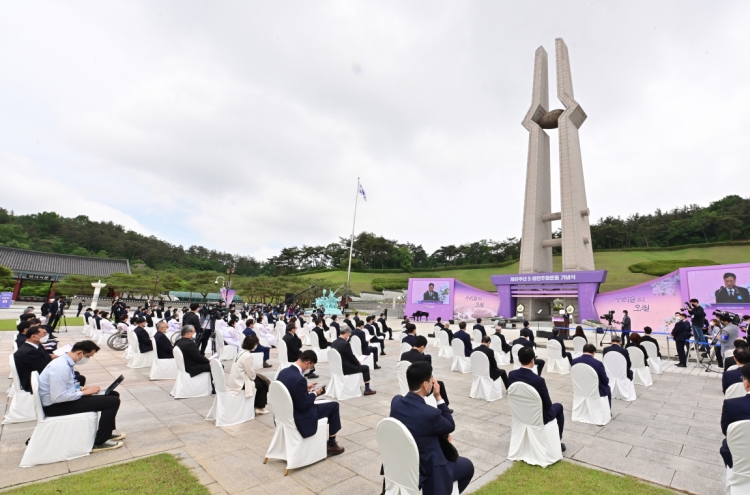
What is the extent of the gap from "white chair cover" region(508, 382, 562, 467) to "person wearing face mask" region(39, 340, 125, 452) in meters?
4.79

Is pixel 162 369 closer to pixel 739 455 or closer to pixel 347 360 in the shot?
pixel 347 360

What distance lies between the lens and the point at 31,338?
15.3 ft

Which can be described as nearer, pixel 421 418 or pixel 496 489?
pixel 421 418

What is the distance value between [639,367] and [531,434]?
20.4 ft

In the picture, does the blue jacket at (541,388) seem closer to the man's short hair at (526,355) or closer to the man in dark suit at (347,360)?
the man's short hair at (526,355)

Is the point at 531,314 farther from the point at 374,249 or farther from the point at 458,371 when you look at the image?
Answer: the point at 374,249

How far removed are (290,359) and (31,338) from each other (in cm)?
441

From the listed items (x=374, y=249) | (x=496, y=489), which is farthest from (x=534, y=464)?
(x=374, y=249)

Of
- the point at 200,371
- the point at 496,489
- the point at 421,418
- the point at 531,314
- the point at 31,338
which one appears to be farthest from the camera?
the point at 531,314

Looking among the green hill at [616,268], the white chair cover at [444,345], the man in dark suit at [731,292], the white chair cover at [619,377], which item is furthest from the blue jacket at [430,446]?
the green hill at [616,268]

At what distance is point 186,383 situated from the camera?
6.44 meters

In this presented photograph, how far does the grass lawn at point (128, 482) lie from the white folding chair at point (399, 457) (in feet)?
5.90

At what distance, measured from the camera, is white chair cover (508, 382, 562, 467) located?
13.0ft

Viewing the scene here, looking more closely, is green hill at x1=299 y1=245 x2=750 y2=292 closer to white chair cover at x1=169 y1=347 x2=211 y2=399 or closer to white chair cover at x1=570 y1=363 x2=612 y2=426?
white chair cover at x1=570 y1=363 x2=612 y2=426
